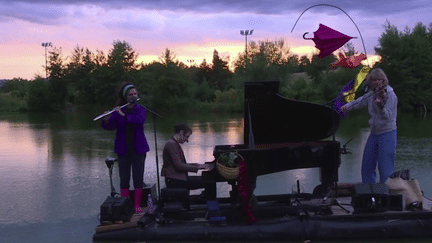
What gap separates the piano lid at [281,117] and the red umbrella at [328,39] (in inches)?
43.8

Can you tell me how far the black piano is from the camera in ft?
20.4

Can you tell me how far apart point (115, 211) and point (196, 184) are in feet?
3.82

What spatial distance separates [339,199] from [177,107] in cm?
4283

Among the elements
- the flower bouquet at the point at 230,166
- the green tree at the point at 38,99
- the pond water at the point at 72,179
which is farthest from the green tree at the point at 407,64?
the flower bouquet at the point at 230,166

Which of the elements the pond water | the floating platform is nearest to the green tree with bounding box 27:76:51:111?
the pond water

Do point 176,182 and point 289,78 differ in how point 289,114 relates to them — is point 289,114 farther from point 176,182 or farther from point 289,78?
point 289,78

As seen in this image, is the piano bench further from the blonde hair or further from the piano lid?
the blonde hair

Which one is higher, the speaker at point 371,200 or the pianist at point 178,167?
the pianist at point 178,167

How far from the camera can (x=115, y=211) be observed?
602 centimetres

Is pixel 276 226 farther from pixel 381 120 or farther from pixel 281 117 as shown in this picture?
pixel 381 120

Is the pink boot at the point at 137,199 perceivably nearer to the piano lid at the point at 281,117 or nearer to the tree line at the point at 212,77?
the piano lid at the point at 281,117

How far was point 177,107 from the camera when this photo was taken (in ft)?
162

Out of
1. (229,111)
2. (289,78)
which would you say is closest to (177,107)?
(229,111)

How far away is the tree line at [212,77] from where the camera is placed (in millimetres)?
43469
